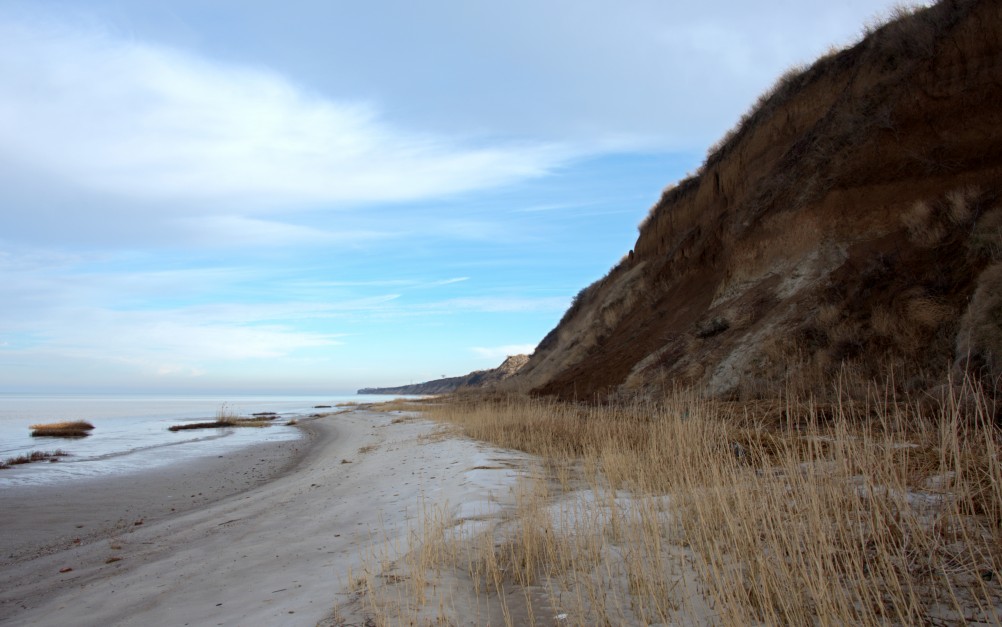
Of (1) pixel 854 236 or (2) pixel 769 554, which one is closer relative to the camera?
(2) pixel 769 554

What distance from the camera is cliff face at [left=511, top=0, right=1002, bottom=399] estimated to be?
10273 millimetres

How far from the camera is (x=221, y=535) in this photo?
7020 mm

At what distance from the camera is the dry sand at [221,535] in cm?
448

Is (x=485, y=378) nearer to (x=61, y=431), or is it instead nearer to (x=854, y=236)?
(x=61, y=431)

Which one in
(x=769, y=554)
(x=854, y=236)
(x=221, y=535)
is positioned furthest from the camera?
(x=854, y=236)

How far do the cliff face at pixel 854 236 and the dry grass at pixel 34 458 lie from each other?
15.6 m

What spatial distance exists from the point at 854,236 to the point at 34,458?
77.8ft

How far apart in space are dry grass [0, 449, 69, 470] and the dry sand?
537 centimetres

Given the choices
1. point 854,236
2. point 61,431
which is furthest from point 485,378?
point 854,236

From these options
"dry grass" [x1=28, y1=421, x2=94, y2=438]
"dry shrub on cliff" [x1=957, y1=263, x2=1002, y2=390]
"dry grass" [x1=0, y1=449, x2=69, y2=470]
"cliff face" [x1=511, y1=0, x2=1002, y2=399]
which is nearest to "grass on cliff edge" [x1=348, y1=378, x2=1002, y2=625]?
"dry shrub on cliff" [x1=957, y1=263, x2=1002, y2=390]

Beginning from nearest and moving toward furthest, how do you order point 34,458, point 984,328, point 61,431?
point 984,328 → point 34,458 → point 61,431

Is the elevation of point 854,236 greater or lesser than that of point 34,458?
greater

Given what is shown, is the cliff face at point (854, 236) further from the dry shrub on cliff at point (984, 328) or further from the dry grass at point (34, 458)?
the dry grass at point (34, 458)

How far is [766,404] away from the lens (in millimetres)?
10461
